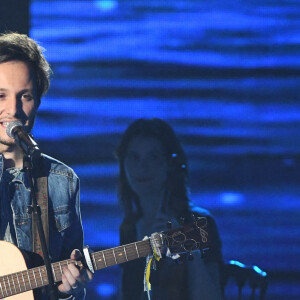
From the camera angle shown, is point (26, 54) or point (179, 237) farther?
point (26, 54)

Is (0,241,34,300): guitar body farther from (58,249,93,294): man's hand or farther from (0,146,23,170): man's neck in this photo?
(0,146,23,170): man's neck

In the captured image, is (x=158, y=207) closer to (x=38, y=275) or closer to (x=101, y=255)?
(x=101, y=255)

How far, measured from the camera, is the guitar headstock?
110 inches

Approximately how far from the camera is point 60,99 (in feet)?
13.1

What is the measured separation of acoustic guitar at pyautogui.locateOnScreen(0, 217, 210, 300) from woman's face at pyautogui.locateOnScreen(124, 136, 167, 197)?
3.85 feet

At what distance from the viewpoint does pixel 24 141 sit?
235 centimetres

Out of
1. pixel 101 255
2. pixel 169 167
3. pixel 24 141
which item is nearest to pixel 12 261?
pixel 101 255

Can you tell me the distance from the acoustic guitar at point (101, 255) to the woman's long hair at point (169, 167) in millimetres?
1109

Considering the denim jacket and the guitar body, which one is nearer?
the guitar body

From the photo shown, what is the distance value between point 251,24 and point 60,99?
1405mm

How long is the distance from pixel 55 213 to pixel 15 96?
2.24ft

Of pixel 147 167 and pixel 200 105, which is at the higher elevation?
pixel 200 105

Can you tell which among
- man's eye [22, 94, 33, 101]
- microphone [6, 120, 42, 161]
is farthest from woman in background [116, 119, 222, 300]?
microphone [6, 120, 42, 161]

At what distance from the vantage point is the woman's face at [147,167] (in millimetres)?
4027
